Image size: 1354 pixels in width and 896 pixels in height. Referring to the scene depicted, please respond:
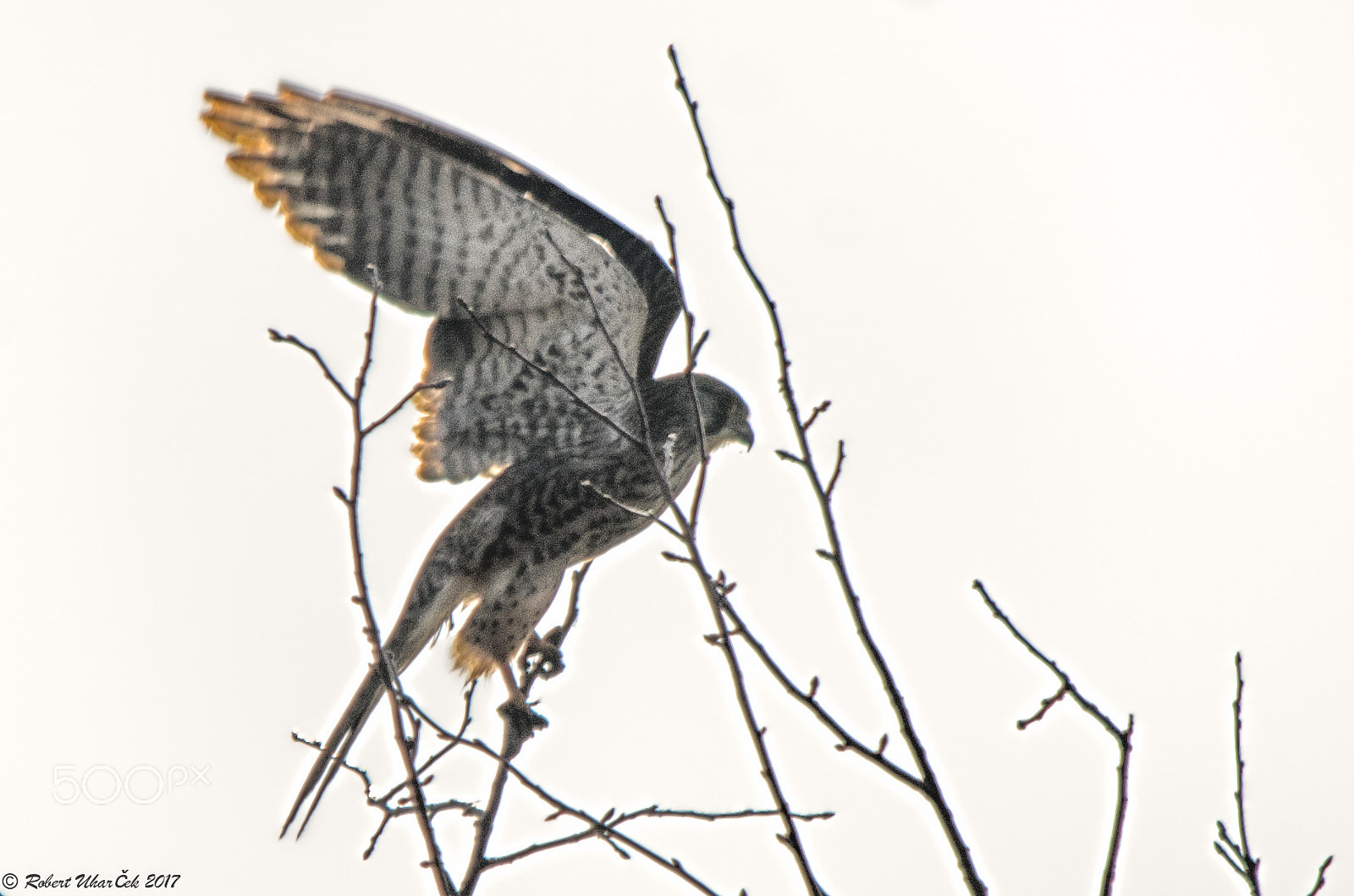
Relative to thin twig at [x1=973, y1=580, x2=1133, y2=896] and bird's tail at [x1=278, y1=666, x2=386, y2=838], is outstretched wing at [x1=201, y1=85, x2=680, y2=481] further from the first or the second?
thin twig at [x1=973, y1=580, x2=1133, y2=896]

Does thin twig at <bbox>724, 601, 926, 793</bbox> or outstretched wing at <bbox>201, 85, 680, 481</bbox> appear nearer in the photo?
thin twig at <bbox>724, 601, 926, 793</bbox>

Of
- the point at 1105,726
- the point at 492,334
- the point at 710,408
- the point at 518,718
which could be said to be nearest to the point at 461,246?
the point at 492,334

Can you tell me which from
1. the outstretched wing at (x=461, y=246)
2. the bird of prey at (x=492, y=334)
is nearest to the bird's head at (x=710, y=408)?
the bird of prey at (x=492, y=334)

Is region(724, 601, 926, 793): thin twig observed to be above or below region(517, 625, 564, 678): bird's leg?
below

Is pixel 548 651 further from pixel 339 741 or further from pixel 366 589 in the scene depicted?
pixel 366 589

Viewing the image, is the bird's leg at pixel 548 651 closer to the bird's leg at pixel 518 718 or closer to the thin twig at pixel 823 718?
the bird's leg at pixel 518 718

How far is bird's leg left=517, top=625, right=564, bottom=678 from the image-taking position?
4938 mm

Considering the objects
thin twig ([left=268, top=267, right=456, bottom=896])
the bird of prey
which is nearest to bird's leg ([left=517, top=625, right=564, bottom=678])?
the bird of prey

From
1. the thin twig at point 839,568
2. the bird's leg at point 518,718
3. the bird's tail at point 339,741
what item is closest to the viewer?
the thin twig at point 839,568

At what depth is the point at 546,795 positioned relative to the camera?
3.00m

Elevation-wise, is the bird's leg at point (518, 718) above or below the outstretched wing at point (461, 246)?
below

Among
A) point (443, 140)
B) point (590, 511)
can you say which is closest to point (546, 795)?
point (590, 511)

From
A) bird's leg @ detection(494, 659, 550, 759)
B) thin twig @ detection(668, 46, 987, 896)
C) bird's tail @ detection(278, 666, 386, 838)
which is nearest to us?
thin twig @ detection(668, 46, 987, 896)

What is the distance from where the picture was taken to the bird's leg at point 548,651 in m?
4.94
